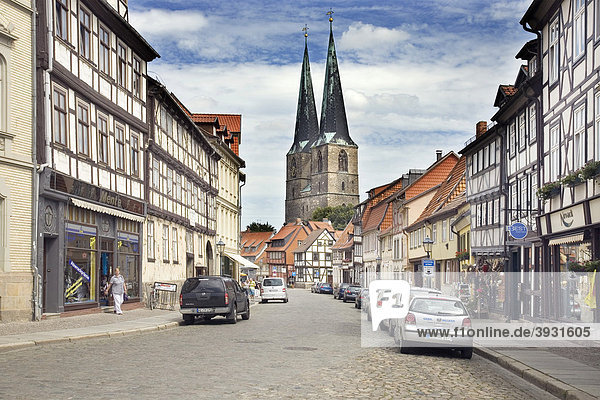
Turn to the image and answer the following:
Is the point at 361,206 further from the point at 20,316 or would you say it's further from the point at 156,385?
the point at 156,385

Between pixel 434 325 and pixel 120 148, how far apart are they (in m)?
18.0

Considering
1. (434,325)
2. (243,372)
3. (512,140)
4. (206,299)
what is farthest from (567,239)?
(243,372)

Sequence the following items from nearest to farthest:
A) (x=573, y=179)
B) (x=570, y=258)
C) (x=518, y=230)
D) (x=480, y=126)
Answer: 1. (x=573, y=179)
2. (x=570, y=258)
3. (x=518, y=230)
4. (x=480, y=126)

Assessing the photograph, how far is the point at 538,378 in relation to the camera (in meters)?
12.5

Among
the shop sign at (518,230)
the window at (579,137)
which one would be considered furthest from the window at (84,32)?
the window at (579,137)

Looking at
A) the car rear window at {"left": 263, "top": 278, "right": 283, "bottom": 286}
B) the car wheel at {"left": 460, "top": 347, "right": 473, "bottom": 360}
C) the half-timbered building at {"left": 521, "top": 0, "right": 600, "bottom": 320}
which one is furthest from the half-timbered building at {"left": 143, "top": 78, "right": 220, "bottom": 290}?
the car wheel at {"left": 460, "top": 347, "right": 473, "bottom": 360}

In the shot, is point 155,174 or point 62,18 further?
point 155,174

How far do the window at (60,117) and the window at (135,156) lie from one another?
24.2 ft

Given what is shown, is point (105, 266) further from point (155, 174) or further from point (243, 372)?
point (243, 372)

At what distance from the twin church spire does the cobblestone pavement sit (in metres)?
145

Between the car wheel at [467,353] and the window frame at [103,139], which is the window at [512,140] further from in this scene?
the car wheel at [467,353]

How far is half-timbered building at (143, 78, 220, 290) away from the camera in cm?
3544

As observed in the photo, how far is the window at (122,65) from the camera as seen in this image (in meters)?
30.6

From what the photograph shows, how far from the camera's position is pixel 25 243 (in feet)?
72.6
